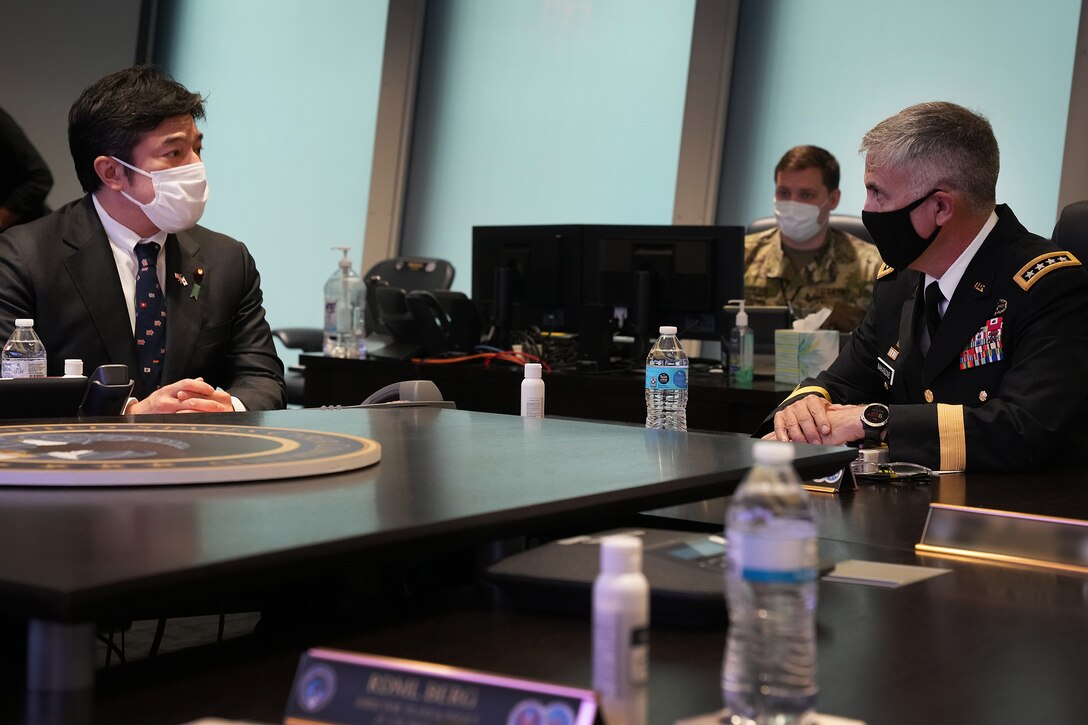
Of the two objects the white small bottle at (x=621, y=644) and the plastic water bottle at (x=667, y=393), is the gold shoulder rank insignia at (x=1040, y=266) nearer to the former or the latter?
the plastic water bottle at (x=667, y=393)

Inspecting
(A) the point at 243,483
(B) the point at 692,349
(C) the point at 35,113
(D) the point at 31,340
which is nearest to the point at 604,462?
(A) the point at 243,483

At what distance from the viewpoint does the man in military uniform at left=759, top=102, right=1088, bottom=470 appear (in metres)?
2.12

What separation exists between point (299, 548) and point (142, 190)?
2.14m

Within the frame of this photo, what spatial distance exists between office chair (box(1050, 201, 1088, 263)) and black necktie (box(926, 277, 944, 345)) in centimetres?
28

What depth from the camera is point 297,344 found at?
222 inches

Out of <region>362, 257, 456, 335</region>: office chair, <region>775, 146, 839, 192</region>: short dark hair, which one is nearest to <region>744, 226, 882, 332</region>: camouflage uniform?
<region>775, 146, 839, 192</region>: short dark hair

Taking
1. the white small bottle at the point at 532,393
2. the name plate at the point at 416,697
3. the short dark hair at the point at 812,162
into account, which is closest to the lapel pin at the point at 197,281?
the white small bottle at the point at 532,393

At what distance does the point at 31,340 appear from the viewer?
2496mm

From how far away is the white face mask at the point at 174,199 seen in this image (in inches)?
109

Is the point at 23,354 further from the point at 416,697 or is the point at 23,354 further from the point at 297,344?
the point at 297,344

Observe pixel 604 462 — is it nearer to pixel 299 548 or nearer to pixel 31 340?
pixel 299 548

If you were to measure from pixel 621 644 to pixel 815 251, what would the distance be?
13.6 feet

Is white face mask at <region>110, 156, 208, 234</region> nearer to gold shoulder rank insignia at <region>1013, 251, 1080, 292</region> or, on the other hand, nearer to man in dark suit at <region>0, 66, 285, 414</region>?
man in dark suit at <region>0, 66, 285, 414</region>

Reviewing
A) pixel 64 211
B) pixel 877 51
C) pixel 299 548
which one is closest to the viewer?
pixel 299 548
